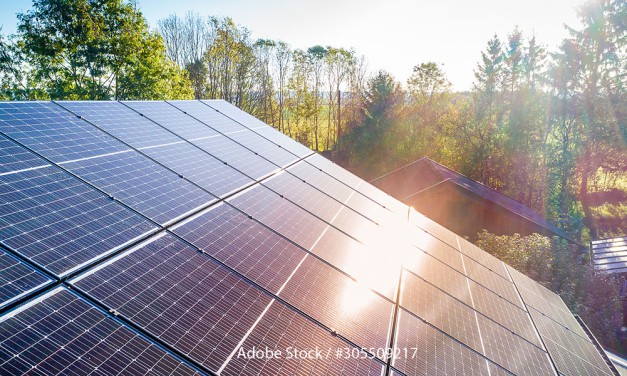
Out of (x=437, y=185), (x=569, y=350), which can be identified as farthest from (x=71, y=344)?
(x=437, y=185)

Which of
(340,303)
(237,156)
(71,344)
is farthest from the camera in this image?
(237,156)

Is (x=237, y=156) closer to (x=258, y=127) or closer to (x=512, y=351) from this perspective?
(x=258, y=127)

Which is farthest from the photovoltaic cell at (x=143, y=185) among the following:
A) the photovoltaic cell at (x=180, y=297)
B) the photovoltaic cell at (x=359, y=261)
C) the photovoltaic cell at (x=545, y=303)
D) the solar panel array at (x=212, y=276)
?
the photovoltaic cell at (x=545, y=303)

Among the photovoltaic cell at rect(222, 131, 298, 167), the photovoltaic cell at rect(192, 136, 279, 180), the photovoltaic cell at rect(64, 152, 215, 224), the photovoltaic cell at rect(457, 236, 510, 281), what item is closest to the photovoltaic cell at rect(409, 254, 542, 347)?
the photovoltaic cell at rect(457, 236, 510, 281)

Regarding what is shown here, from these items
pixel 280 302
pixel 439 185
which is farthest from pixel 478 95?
pixel 280 302

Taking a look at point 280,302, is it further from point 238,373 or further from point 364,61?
point 364,61

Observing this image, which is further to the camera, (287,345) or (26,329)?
(287,345)

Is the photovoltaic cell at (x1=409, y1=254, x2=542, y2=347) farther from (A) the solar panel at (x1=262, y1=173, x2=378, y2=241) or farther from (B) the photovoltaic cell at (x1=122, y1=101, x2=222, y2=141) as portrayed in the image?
(B) the photovoltaic cell at (x1=122, y1=101, x2=222, y2=141)
